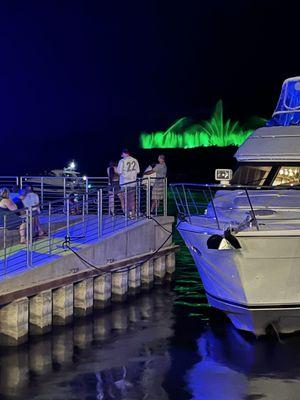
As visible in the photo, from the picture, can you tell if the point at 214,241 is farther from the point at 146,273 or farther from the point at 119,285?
the point at 146,273

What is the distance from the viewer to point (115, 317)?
14930 mm

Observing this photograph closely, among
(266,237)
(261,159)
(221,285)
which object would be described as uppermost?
(261,159)

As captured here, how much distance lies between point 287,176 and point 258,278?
2864 millimetres

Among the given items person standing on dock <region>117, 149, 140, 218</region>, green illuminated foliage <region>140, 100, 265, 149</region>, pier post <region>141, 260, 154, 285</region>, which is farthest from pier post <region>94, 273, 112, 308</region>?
green illuminated foliage <region>140, 100, 265, 149</region>

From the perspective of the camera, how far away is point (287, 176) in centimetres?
1398

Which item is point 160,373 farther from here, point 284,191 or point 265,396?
point 284,191

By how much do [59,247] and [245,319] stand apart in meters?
4.40

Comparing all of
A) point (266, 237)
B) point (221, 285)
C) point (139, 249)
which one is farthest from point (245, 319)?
point (139, 249)

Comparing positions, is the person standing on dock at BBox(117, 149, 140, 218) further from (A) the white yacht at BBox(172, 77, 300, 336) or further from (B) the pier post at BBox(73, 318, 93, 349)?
(B) the pier post at BBox(73, 318, 93, 349)

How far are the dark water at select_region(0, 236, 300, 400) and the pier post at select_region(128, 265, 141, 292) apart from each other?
1965mm

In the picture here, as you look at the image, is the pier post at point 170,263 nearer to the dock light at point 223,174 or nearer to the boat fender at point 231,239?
the dock light at point 223,174

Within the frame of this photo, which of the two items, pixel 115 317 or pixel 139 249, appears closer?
pixel 115 317

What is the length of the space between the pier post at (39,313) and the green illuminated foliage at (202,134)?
6701cm

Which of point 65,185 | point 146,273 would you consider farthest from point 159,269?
point 65,185
